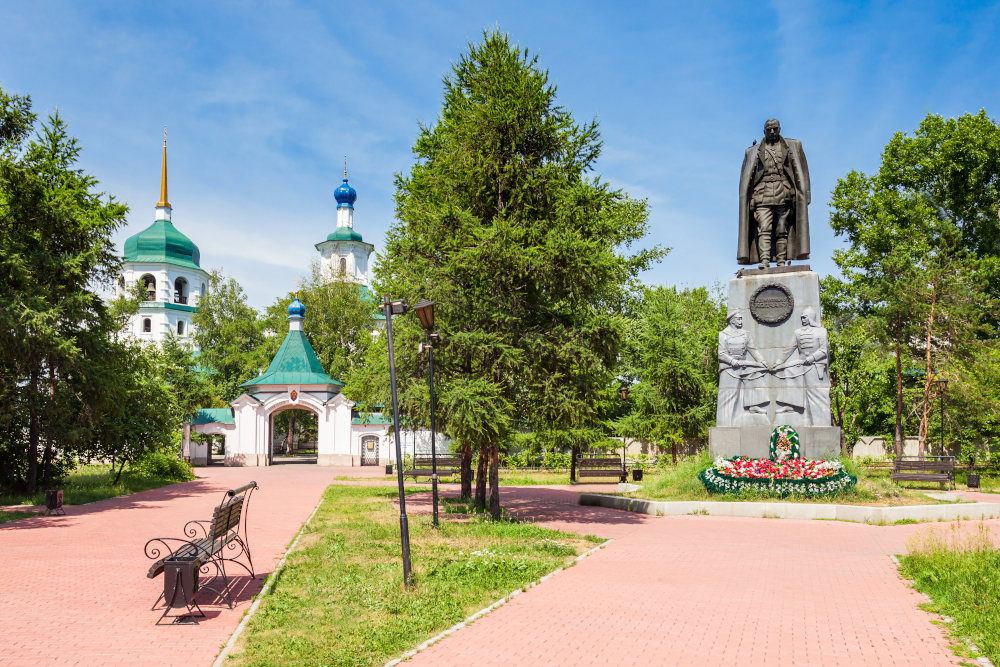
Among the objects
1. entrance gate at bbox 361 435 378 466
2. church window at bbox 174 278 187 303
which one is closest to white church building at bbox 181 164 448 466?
entrance gate at bbox 361 435 378 466

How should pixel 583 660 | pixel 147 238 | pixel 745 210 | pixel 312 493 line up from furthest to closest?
pixel 147 238 < pixel 312 493 < pixel 745 210 < pixel 583 660

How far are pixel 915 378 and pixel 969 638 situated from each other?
3142 cm

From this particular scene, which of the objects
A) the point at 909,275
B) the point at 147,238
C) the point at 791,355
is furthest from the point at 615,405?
the point at 147,238

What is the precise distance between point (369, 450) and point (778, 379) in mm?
27854

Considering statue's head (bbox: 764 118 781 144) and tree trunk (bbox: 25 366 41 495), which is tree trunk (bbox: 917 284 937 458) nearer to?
statue's head (bbox: 764 118 781 144)

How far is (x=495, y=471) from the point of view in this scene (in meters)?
14.0

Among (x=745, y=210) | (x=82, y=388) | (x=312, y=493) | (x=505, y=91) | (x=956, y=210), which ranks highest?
(x=956, y=210)

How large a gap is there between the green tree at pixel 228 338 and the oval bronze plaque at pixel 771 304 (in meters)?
41.1

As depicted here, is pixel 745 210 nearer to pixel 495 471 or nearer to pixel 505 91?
pixel 505 91

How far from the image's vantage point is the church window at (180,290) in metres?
59.3

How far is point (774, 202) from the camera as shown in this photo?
56.0ft

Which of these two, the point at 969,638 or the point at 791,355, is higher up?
the point at 791,355

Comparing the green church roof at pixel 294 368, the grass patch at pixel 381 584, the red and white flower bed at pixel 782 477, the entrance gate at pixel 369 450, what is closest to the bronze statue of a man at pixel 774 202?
the red and white flower bed at pixel 782 477

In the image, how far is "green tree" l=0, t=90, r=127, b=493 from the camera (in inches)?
687
